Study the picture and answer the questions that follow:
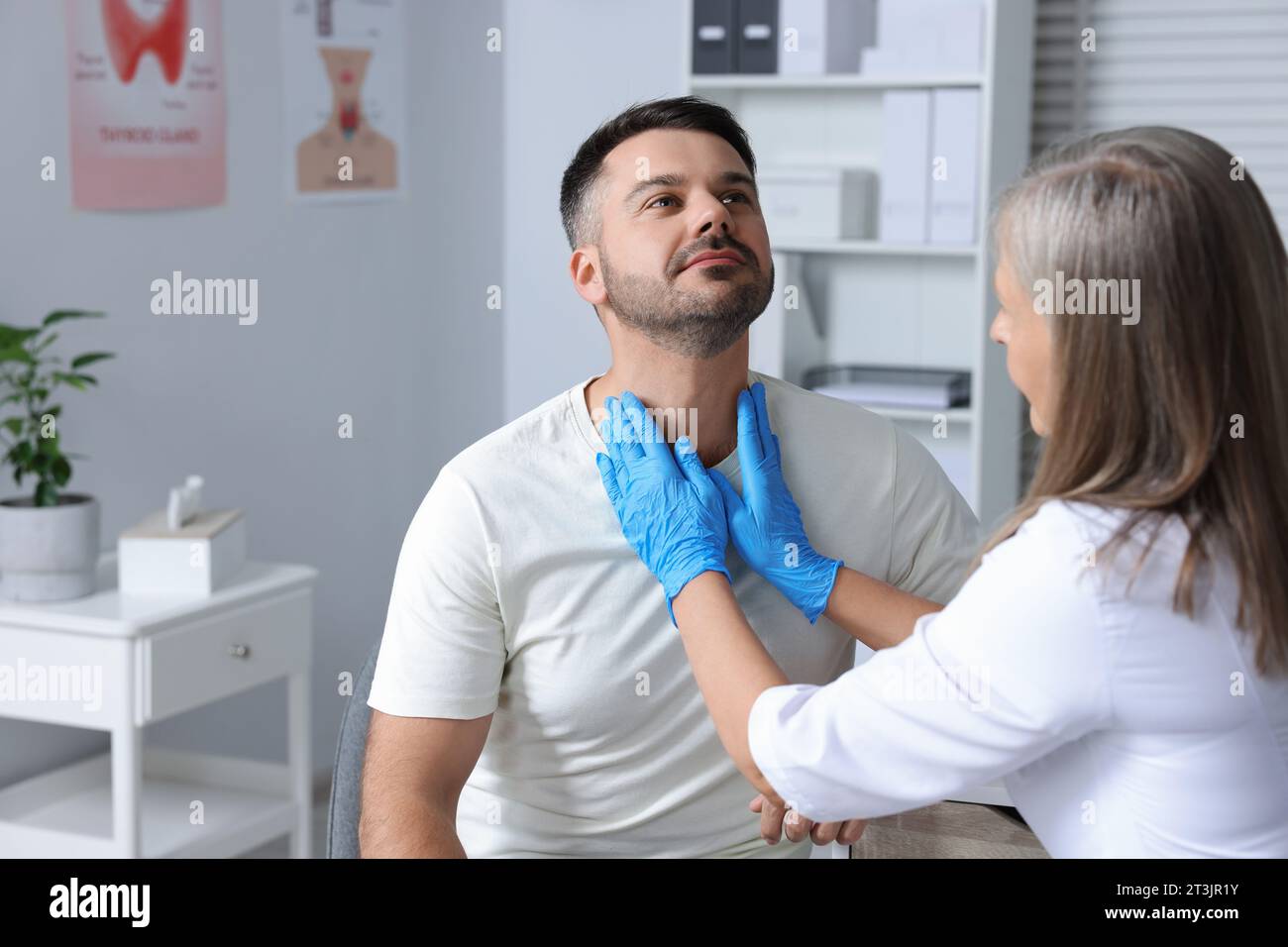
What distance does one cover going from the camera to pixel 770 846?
1524 mm

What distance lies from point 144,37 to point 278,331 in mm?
676

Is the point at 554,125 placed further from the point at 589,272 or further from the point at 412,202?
the point at 589,272

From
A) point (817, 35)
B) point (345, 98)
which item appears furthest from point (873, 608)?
point (345, 98)

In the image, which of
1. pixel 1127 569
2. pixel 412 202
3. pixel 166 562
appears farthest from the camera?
pixel 412 202

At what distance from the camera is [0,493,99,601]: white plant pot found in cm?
233

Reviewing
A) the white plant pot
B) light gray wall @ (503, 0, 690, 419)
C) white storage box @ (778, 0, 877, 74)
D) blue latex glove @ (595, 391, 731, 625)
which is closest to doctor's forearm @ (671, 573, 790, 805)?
blue latex glove @ (595, 391, 731, 625)

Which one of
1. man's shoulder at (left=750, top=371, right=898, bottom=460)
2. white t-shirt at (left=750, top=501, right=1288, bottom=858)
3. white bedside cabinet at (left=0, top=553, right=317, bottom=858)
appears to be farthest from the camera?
white bedside cabinet at (left=0, top=553, right=317, bottom=858)

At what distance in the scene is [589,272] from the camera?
1.63 metres

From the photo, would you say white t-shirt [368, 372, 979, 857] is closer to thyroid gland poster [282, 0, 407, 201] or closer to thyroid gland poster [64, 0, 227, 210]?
thyroid gland poster [64, 0, 227, 210]

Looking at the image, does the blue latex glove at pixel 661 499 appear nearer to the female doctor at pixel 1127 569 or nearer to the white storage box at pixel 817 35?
the female doctor at pixel 1127 569

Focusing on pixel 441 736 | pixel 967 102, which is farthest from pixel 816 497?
pixel 967 102

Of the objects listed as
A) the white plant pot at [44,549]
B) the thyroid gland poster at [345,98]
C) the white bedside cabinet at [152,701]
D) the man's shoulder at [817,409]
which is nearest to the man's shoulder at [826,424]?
the man's shoulder at [817,409]

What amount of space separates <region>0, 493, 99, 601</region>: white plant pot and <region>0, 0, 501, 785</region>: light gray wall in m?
0.24

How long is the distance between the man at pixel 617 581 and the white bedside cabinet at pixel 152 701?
1.00 meters
